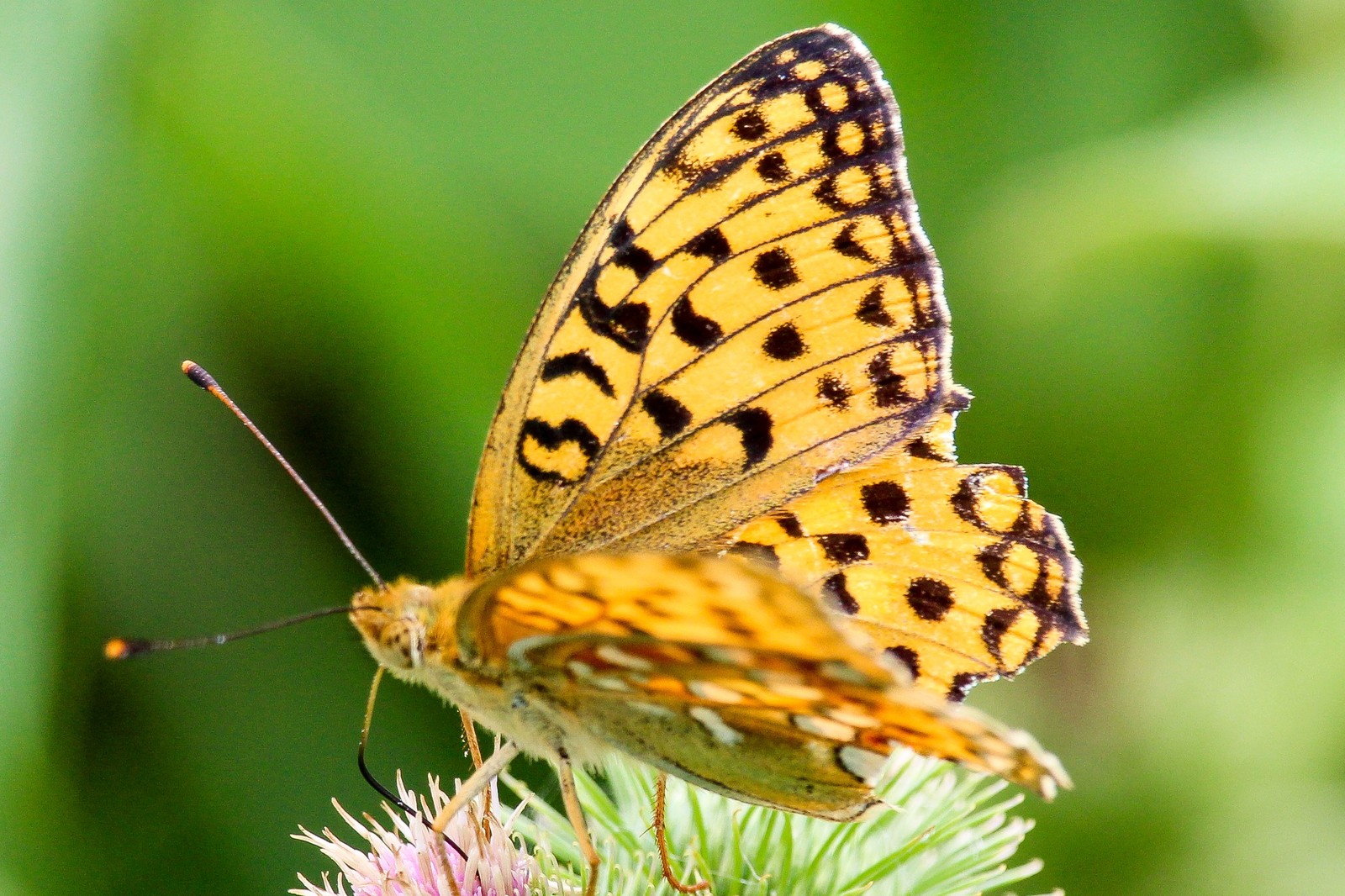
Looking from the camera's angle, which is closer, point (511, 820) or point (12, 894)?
point (511, 820)

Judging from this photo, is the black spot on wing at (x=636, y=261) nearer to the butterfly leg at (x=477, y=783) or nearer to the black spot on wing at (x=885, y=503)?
the black spot on wing at (x=885, y=503)

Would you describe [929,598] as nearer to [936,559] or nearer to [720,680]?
[936,559]

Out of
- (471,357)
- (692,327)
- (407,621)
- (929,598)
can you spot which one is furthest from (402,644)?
(471,357)

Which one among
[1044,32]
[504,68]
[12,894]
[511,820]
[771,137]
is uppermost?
[1044,32]

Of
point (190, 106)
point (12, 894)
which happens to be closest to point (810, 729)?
point (12, 894)

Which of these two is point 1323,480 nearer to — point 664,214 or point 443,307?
point 664,214

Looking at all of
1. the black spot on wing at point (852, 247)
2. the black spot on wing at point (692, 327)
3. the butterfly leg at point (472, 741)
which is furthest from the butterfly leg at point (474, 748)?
the black spot on wing at point (852, 247)

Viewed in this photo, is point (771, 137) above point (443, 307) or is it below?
below

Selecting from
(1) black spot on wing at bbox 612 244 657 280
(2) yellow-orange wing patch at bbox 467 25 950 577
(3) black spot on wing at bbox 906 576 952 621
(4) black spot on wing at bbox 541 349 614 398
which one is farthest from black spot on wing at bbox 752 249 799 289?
(3) black spot on wing at bbox 906 576 952 621
